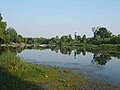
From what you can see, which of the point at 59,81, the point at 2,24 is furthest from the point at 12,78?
the point at 2,24

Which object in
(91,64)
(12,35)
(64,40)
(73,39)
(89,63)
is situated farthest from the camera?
(73,39)

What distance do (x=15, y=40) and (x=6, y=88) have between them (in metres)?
113

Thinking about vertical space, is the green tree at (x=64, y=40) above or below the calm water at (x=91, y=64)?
above

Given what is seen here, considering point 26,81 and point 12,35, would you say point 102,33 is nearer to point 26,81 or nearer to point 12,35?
point 12,35

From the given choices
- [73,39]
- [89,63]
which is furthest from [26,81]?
[73,39]

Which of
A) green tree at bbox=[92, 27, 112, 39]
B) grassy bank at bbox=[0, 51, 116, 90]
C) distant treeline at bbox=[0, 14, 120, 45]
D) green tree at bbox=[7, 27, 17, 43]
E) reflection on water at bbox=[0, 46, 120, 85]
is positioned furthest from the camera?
green tree at bbox=[92, 27, 112, 39]

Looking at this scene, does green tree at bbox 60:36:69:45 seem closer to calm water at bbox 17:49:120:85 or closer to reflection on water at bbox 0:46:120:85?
reflection on water at bbox 0:46:120:85

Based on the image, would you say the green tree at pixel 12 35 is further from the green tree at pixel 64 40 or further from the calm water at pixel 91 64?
the calm water at pixel 91 64

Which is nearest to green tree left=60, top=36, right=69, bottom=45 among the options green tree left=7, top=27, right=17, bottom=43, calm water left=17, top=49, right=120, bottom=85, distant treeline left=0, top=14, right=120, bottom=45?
distant treeline left=0, top=14, right=120, bottom=45

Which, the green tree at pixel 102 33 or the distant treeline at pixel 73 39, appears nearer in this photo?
the distant treeline at pixel 73 39

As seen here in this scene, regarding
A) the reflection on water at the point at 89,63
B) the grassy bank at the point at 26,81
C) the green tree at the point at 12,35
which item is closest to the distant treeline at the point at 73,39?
the green tree at the point at 12,35

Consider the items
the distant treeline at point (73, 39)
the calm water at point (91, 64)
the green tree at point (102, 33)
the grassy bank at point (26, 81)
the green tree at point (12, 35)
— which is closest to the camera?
the grassy bank at point (26, 81)

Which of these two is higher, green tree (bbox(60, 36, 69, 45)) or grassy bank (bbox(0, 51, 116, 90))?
green tree (bbox(60, 36, 69, 45))

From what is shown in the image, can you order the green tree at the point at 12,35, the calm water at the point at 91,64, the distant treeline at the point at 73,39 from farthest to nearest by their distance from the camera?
the green tree at the point at 12,35 → the distant treeline at the point at 73,39 → the calm water at the point at 91,64
